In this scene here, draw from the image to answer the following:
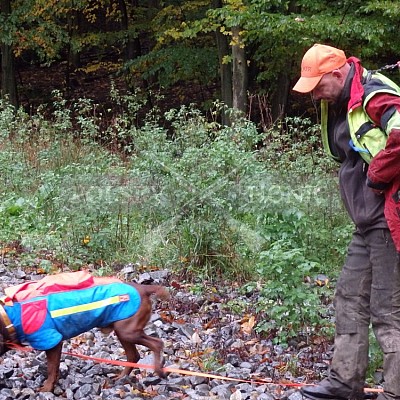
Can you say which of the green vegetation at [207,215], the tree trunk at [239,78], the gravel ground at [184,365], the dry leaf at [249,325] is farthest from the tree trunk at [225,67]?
the dry leaf at [249,325]

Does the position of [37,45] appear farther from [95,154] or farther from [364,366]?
[364,366]

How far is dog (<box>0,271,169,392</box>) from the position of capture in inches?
206

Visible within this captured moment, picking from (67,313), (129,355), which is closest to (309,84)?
(67,313)

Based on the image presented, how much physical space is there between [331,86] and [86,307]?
2274 mm

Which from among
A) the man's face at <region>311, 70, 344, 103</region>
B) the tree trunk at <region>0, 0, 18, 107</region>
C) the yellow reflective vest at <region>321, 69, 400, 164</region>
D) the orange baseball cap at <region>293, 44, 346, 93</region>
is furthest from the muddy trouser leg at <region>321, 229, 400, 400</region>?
the tree trunk at <region>0, 0, 18, 107</region>

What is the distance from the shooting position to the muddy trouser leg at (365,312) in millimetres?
4844

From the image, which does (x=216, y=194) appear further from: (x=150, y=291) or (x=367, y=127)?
(x=367, y=127)

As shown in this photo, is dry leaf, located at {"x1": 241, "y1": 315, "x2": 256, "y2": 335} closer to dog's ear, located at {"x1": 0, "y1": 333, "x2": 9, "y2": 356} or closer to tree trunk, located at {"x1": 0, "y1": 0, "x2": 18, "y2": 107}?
dog's ear, located at {"x1": 0, "y1": 333, "x2": 9, "y2": 356}

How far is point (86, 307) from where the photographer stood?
210 inches

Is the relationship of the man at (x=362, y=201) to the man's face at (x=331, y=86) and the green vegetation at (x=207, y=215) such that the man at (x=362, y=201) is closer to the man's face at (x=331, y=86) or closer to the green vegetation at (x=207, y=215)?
the man's face at (x=331, y=86)

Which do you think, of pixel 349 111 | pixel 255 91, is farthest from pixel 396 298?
pixel 255 91

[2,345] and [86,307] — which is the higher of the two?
[86,307]

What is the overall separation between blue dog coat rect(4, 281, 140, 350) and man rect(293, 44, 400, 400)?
1.45 m

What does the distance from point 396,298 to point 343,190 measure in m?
0.79
